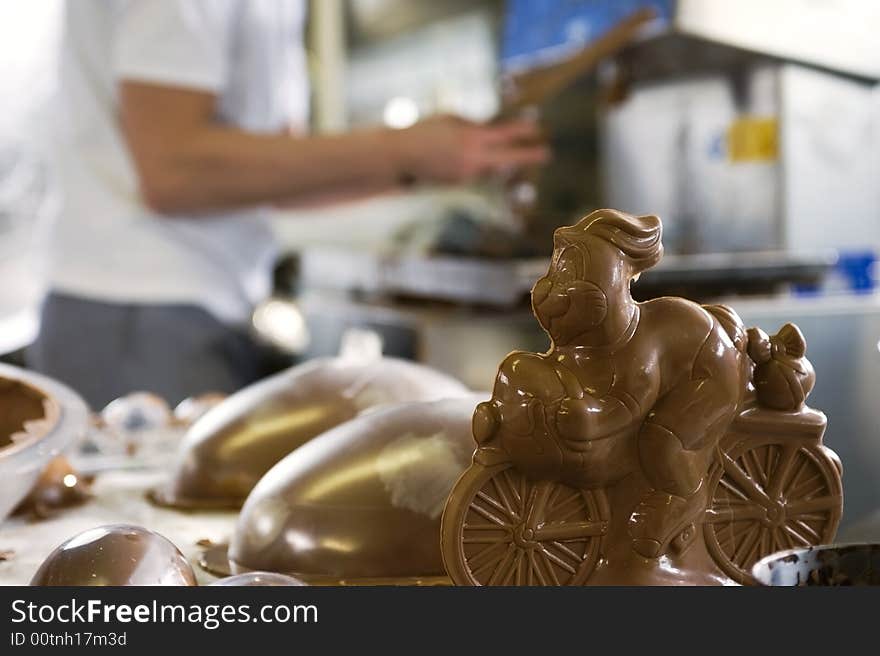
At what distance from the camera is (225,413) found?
727 millimetres

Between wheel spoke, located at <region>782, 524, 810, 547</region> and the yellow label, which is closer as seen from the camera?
wheel spoke, located at <region>782, 524, 810, 547</region>

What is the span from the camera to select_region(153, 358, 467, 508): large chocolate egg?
697mm

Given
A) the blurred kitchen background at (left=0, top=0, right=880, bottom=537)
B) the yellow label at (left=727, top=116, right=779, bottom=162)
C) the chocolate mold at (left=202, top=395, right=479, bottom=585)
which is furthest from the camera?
the yellow label at (left=727, top=116, right=779, bottom=162)

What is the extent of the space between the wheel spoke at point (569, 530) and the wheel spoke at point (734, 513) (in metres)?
0.04

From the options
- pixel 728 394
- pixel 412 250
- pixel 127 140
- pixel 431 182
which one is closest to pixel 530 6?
pixel 412 250

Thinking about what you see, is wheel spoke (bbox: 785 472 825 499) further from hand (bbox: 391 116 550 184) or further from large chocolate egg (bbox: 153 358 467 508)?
hand (bbox: 391 116 550 184)

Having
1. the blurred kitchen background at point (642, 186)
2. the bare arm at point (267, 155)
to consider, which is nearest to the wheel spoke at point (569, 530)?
the blurred kitchen background at point (642, 186)

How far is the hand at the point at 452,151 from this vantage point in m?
1.42

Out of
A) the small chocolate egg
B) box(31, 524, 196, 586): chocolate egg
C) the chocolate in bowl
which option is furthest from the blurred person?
the chocolate in bowl

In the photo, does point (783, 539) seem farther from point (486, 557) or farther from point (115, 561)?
point (115, 561)

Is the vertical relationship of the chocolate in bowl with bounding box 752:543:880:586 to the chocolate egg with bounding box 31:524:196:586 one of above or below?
below

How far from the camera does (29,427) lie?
636 millimetres

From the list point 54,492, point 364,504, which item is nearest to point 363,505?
point 364,504

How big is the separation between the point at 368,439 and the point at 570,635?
8.6 inches
